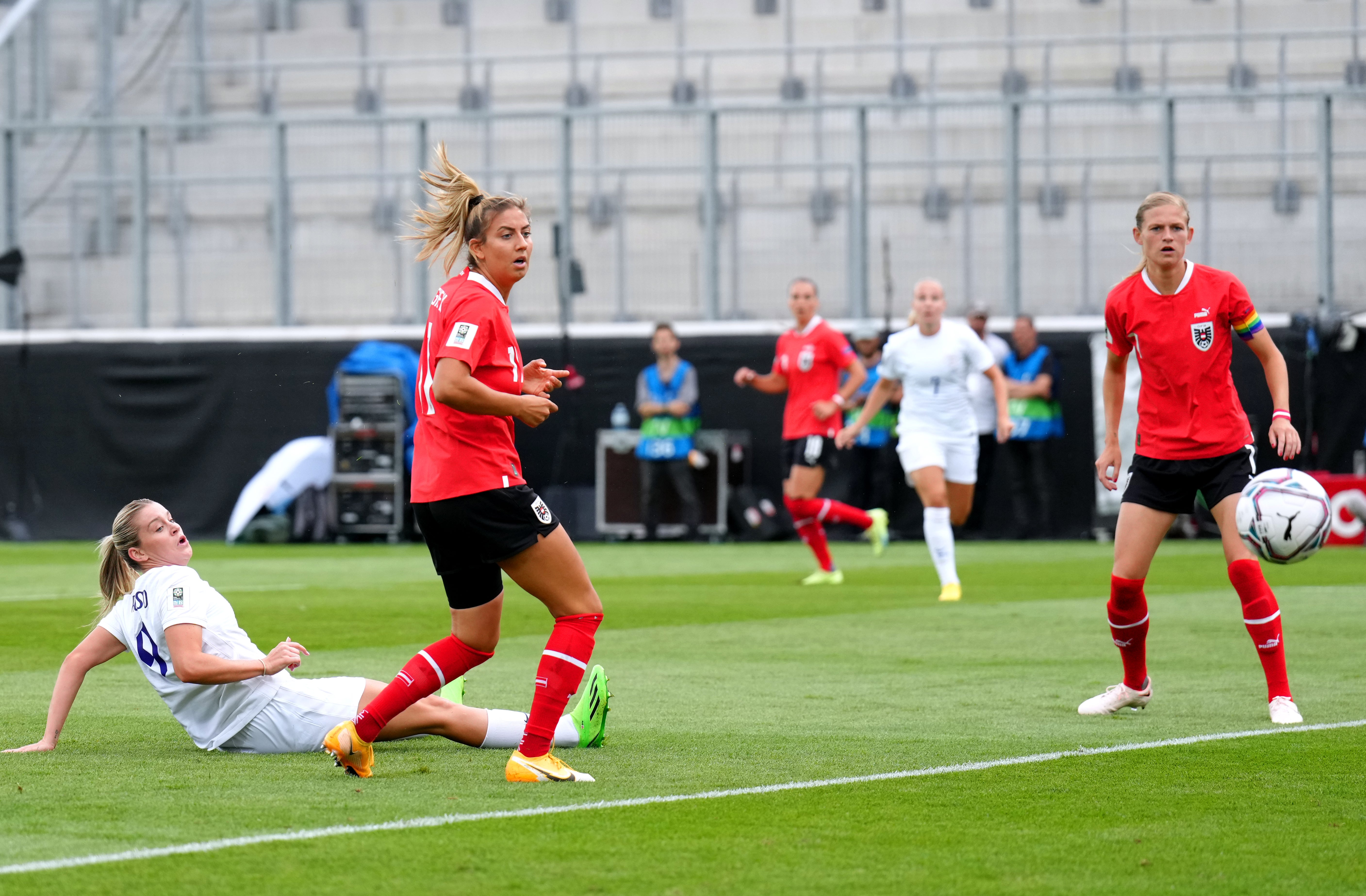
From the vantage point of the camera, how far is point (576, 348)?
21.2m

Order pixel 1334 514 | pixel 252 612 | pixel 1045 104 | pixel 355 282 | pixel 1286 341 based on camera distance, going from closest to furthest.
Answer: pixel 252 612 < pixel 1334 514 < pixel 1286 341 < pixel 1045 104 < pixel 355 282

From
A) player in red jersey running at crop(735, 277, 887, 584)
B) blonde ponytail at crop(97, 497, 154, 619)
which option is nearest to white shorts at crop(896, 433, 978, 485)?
player in red jersey running at crop(735, 277, 887, 584)

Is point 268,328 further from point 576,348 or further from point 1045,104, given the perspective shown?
point 1045,104

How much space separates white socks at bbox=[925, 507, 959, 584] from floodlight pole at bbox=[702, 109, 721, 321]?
895 cm

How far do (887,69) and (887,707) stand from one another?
19.1 m

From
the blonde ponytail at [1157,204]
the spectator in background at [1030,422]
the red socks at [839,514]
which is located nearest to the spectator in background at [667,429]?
the spectator in background at [1030,422]

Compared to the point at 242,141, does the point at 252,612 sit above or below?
below

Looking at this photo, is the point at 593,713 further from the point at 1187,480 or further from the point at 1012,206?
the point at 1012,206

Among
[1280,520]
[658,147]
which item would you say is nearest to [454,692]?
[1280,520]

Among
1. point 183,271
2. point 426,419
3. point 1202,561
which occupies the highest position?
point 183,271

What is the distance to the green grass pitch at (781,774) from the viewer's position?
4449 millimetres

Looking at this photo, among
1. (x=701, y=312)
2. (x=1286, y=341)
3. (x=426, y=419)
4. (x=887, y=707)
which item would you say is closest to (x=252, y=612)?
(x=887, y=707)

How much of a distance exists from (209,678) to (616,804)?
1.46 m

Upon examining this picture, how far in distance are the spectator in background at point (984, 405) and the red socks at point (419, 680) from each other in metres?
13.7
